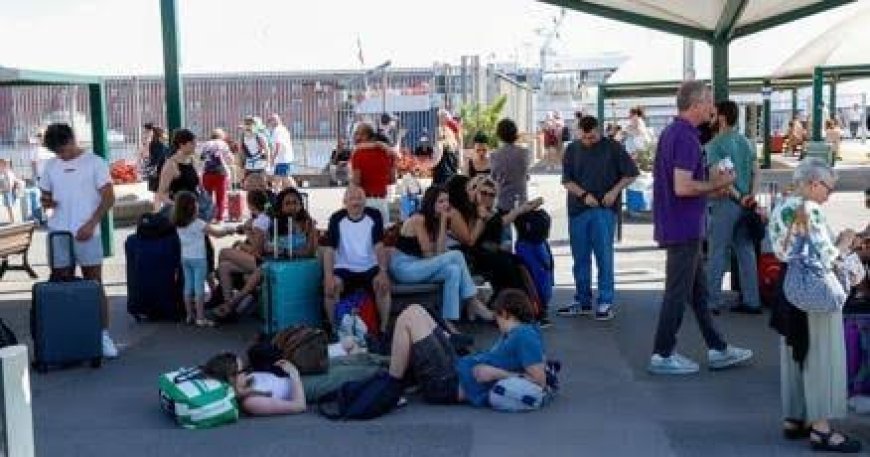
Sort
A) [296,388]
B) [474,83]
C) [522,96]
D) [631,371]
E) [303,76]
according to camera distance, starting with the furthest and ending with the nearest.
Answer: [522,96], [474,83], [303,76], [631,371], [296,388]

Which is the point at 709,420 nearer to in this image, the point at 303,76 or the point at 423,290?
the point at 423,290

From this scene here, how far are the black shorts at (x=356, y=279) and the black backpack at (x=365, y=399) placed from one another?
6.22ft

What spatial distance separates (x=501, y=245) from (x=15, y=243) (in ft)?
18.8

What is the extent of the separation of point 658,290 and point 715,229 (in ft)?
5.78

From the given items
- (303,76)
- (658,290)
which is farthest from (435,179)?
(303,76)

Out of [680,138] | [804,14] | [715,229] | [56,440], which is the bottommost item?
[56,440]

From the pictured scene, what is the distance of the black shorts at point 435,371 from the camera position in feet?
22.7

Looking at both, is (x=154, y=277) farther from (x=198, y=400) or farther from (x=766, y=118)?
(x=766, y=118)

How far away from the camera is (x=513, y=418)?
6.64 m

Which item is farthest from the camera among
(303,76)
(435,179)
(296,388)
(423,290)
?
(303,76)

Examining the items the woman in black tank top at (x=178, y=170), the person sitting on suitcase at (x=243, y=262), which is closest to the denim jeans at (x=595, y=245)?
the person sitting on suitcase at (x=243, y=262)

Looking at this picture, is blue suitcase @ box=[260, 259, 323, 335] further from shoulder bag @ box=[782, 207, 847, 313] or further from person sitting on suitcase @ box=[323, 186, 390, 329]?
shoulder bag @ box=[782, 207, 847, 313]

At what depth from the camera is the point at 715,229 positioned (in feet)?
31.3

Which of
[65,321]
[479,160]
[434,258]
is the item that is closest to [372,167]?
[479,160]
